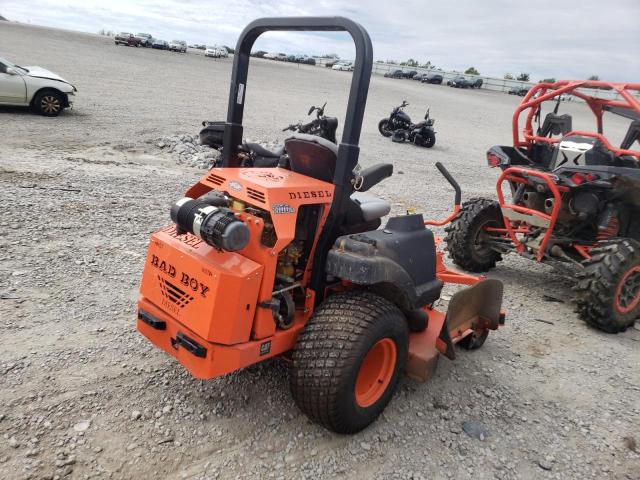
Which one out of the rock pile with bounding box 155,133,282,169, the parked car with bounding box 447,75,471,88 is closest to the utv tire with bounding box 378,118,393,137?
the rock pile with bounding box 155,133,282,169

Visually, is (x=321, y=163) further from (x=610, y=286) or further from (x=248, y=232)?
(x=610, y=286)

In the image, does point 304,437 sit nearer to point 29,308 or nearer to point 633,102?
point 29,308

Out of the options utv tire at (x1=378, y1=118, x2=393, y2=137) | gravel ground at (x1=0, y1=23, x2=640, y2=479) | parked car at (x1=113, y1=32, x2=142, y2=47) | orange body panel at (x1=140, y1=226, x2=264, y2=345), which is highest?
parked car at (x1=113, y1=32, x2=142, y2=47)

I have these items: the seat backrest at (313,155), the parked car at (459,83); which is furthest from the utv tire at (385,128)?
the parked car at (459,83)

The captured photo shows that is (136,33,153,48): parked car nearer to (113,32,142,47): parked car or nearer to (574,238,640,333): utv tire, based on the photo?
(113,32,142,47): parked car

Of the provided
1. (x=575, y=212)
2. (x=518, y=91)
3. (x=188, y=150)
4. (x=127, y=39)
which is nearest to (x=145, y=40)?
(x=127, y=39)

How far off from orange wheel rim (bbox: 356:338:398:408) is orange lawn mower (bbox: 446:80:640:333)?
2.35m

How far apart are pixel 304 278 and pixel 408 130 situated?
12421 mm

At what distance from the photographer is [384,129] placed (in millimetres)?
15297

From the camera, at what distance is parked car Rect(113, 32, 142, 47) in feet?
139

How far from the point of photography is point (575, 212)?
191 inches

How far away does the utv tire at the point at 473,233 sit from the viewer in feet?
17.4

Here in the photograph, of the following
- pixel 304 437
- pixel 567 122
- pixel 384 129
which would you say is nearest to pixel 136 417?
pixel 304 437

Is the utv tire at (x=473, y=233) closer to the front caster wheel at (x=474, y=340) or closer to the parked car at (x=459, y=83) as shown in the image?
the front caster wheel at (x=474, y=340)
